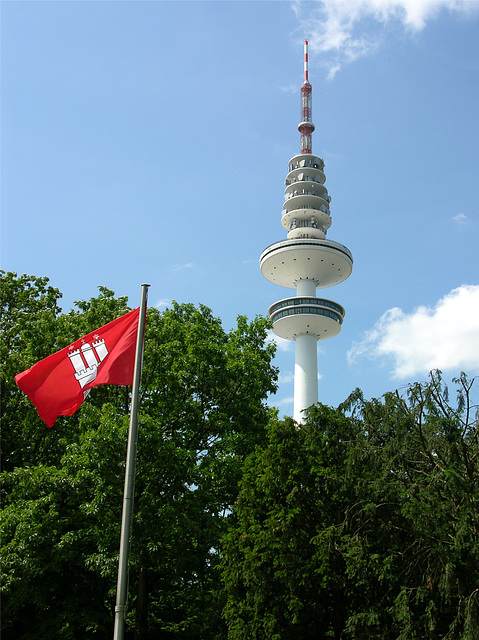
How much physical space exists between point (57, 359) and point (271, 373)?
1788 centimetres

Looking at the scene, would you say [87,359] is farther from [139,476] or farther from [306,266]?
[306,266]

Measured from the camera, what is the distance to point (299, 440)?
22.1 meters

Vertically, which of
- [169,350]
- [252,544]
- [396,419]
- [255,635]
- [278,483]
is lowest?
[255,635]

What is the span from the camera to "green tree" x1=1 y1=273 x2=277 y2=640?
73.1 feet

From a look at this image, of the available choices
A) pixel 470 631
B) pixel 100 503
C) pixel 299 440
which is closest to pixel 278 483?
pixel 299 440

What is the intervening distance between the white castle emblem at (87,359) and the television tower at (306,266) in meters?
54.2

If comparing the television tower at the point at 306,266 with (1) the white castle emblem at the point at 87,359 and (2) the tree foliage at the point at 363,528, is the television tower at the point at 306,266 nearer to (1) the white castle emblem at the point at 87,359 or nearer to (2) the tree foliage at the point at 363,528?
(2) the tree foliage at the point at 363,528

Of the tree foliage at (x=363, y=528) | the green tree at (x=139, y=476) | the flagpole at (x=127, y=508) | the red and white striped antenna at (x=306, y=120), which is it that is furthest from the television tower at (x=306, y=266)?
the flagpole at (x=127, y=508)

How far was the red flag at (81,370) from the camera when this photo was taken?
46.8 feet

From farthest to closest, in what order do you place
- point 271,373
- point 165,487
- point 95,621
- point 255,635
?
point 271,373, point 165,487, point 95,621, point 255,635

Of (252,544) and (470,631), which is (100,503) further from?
(470,631)

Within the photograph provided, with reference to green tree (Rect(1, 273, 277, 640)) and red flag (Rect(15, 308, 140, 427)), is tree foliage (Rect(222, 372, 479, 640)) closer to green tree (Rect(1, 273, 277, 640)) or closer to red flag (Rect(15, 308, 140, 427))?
green tree (Rect(1, 273, 277, 640))

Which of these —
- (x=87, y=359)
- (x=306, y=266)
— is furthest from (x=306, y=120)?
(x=87, y=359)

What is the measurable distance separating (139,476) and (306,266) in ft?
174
